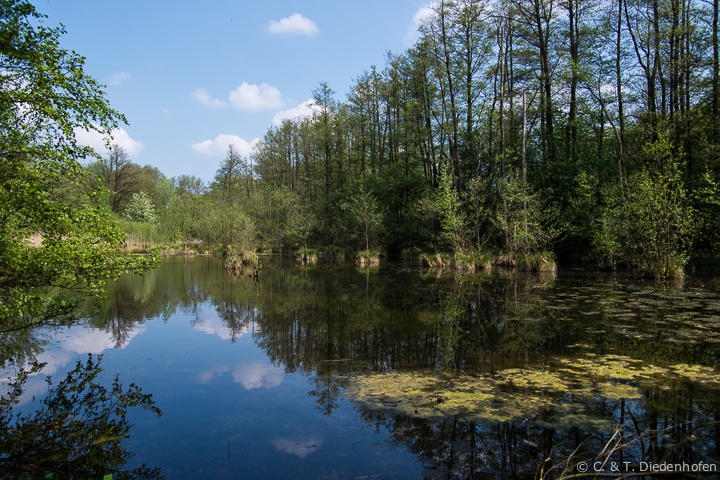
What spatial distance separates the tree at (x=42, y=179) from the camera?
19.4 feet

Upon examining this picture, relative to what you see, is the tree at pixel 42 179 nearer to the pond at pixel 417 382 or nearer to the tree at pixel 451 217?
the pond at pixel 417 382

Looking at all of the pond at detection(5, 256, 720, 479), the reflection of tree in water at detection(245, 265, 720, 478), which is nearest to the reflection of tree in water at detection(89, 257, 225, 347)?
the pond at detection(5, 256, 720, 479)

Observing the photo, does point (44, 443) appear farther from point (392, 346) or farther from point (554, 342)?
point (554, 342)

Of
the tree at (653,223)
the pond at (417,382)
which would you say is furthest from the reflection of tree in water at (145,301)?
the tree at (653,223)

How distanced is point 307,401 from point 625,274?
18968 millimetres

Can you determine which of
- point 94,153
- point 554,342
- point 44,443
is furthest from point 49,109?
point 554,342

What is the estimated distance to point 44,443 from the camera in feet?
14.9

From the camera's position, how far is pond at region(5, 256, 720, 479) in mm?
4152

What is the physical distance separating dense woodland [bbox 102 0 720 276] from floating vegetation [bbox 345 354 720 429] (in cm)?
1290

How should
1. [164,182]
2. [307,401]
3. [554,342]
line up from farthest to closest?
1. [164,182]
2. [554,342]
3. [307,401]

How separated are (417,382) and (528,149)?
26552 mm

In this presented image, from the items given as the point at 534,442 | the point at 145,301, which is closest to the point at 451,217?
the point at 145,301

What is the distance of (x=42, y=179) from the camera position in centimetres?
638

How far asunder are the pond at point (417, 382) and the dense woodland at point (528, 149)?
820 cm
